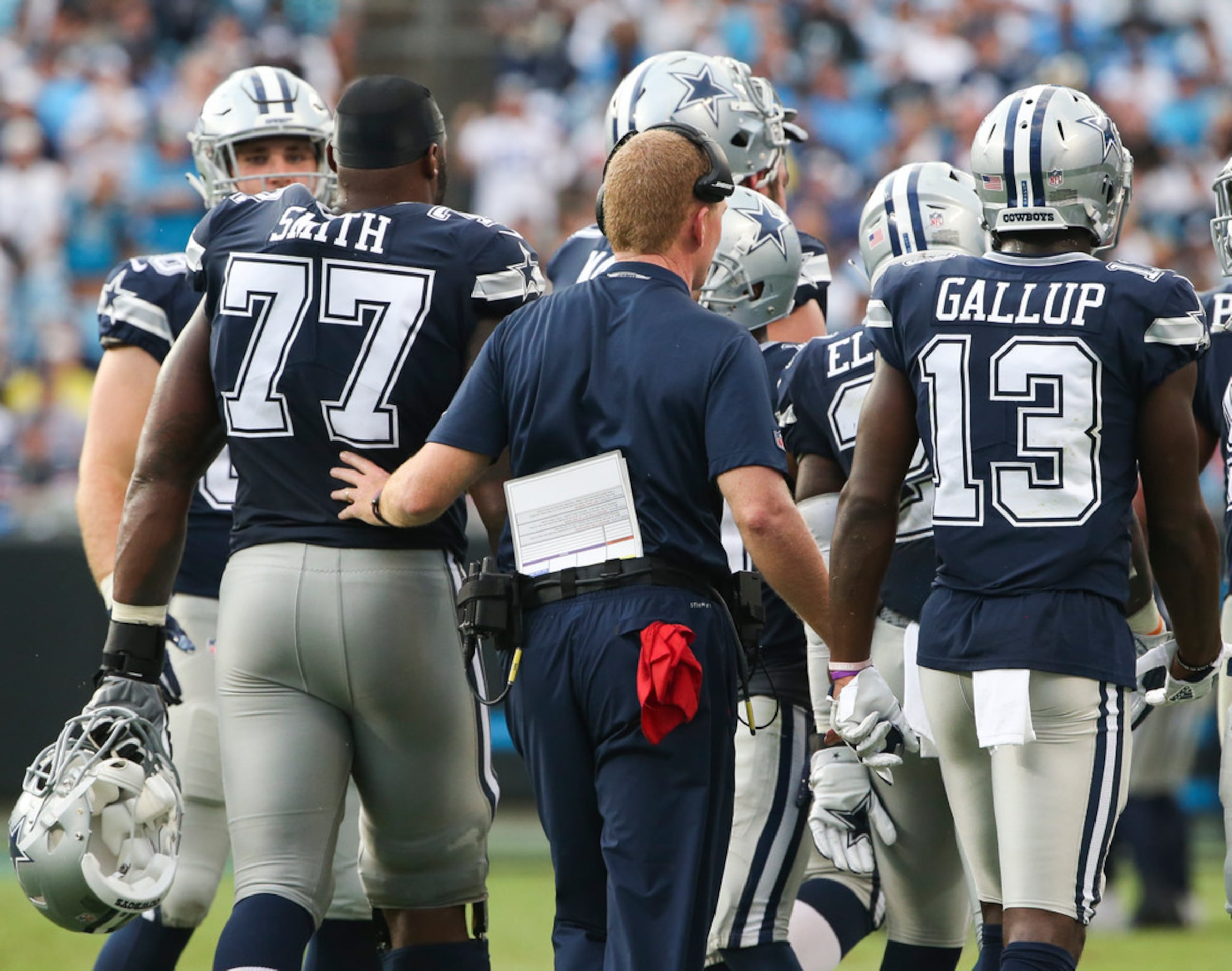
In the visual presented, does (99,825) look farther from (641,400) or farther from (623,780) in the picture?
(641,400)

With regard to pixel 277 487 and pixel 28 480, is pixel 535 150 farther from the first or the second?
pixel 277 487

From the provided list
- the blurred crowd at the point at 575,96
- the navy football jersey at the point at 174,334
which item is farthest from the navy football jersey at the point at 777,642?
the blurred crowd at the point at 575,96

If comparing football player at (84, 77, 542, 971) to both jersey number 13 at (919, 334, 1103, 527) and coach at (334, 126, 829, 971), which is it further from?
jersey number 13 at (919, 334, 1103, 527)

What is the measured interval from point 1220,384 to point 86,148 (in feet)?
35.7

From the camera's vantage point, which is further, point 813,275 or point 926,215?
point 813,275

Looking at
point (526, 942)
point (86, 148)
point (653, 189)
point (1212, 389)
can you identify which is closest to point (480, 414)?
point (653, 189)

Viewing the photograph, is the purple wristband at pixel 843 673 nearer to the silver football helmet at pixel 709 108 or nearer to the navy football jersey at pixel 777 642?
the navy football jersey at pixel 777 642

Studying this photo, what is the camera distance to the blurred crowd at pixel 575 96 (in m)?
12.9

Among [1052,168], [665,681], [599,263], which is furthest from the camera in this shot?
[599,263]

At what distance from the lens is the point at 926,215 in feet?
14.6

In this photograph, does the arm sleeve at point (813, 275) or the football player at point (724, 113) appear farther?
the football player at point (724, 113)

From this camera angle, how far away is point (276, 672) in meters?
3.75

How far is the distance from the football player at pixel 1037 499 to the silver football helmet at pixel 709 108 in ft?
5.70

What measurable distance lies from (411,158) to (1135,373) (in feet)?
5.15
